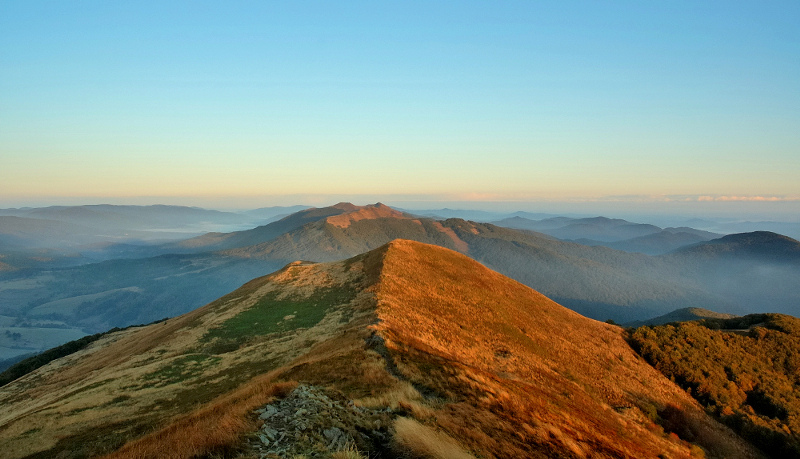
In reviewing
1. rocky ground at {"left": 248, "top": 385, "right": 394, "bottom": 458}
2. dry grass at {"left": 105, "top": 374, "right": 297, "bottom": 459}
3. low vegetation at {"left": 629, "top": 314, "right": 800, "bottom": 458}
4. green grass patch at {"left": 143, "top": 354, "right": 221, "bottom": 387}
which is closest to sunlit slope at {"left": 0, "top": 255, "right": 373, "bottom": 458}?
green grass patch at {"left": 143, "top": 354, "right": 221, "bottom": 387}

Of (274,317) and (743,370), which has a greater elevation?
(274,317)

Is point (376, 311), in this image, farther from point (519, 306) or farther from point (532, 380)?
point (519, 306)

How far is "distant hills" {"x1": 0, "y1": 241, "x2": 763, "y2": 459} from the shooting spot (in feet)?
32.5

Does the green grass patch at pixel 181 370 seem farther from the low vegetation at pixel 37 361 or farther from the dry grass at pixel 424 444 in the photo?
the low vegetation at pixel 37 361

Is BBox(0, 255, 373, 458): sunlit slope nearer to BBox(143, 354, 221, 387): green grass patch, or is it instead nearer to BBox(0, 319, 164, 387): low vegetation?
BBox(143, 354, 221, 387): green grass patch

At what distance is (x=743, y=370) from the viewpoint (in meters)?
41.5

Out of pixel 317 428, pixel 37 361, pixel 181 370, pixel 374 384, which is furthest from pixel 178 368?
pixel 37 361

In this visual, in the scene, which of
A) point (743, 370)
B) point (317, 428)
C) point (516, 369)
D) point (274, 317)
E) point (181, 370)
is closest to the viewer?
point (317, 428)

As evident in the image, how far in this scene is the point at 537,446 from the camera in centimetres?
1052

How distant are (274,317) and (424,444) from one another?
33238 mm

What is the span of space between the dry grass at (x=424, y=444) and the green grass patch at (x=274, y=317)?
85.7ft

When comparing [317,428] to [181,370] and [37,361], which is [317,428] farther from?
[37,361]

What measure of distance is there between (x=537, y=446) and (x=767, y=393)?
152ft

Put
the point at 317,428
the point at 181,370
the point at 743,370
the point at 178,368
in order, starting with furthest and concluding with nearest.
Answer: the point at 743,370 → the point at 178,368 → the point at 181,370 → the point at 317,428
